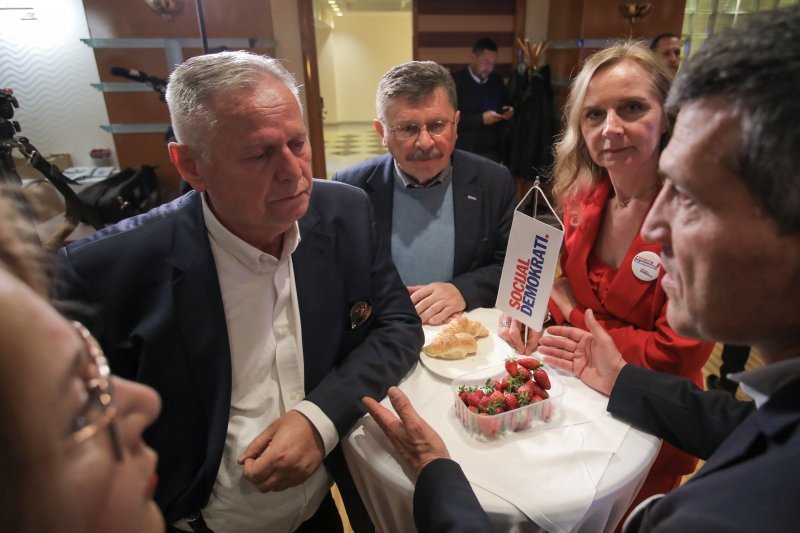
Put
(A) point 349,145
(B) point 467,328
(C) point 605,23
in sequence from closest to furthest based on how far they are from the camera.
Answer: (B) point 467,328, (C) point 605,23, (A) point 349,145

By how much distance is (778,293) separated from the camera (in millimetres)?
556

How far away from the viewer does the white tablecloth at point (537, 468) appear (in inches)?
35.5

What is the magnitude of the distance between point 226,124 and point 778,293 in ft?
3.46

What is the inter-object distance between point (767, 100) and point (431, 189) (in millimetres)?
1534

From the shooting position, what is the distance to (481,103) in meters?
4.83

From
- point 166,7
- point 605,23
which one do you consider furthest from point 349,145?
point 605,23

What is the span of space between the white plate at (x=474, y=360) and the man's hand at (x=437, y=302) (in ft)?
0.48

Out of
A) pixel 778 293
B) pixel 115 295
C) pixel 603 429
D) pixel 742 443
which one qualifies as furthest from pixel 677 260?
pixel 115 295

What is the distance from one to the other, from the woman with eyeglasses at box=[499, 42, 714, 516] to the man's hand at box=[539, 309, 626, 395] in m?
0.07

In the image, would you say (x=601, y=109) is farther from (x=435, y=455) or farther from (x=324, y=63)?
(x=324, y=63)

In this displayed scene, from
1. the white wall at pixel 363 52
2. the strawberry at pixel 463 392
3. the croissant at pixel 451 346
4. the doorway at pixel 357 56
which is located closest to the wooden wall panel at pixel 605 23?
the croissant at pixel 451 346

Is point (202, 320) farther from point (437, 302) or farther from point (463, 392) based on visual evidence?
point (437, 302)

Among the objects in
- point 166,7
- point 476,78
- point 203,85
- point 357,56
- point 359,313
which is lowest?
point 359,313

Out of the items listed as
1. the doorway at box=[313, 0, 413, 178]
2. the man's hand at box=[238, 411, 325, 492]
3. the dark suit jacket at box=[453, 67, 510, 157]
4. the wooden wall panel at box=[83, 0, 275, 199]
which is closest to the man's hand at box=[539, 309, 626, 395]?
the man's hand at box=[238, 411, 325, 492]
